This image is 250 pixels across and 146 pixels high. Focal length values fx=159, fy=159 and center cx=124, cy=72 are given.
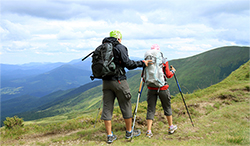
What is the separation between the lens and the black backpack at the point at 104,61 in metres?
5.57

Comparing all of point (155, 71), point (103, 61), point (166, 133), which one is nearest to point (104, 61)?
→ point (103, 61)

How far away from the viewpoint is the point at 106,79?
19.5 feet

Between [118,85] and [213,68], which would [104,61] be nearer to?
[118,85]

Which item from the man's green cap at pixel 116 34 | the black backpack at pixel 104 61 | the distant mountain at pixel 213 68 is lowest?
the distant mountain at pixel 213 68

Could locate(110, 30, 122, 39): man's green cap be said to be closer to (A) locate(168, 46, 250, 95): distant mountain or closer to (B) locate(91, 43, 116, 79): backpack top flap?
(B) locate(91, 43, 116, 79): backpack top flap

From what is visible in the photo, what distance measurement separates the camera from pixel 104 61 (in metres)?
5.61

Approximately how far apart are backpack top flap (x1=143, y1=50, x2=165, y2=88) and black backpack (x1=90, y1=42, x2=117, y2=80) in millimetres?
1415

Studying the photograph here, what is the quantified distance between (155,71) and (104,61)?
2036mm

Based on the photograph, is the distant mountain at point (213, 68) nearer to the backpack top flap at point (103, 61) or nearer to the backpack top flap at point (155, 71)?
the backpack top flap at point (155, 71)

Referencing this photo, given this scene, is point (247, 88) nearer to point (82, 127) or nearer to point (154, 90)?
point (154, 90)

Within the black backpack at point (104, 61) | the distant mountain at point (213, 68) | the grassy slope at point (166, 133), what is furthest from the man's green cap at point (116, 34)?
the distant mountain at point (213, 68)

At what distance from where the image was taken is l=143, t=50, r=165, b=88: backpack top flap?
6.17 m

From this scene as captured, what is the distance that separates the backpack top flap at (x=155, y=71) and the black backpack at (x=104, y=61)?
1.41 metres

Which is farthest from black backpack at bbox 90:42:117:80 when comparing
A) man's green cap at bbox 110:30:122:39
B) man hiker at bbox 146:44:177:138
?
man hiker at bbox 146:44:177:138
